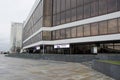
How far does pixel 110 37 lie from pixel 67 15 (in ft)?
44.8

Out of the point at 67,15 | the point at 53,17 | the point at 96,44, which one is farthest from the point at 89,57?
the point at 53,17

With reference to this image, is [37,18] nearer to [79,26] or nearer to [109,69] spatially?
[79,26]

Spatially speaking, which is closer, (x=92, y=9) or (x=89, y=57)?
(x=89, y=57)

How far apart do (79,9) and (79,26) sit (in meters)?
3.11

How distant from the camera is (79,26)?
42.3 m

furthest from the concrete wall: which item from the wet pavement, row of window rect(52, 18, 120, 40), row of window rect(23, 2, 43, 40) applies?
row of window rect(23, 2, 43, 40)

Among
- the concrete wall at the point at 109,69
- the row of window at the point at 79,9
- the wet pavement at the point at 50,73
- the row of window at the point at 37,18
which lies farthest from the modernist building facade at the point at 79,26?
the concrete wall at the point at 109,69

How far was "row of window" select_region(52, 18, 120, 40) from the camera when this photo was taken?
3428 centimetres

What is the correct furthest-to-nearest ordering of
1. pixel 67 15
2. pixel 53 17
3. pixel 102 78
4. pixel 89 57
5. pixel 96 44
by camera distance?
pixel 53 17 < pixel 67 15 < pixel 96 44 < pixel 89 57 < pixel 102 78

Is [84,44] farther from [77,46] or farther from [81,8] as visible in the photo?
[81,8]

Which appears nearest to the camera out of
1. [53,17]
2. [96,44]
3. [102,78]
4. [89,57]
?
[102,78]

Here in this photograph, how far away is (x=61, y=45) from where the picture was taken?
48062 millimetres

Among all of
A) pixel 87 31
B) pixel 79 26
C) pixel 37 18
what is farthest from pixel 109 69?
pixel 37 18

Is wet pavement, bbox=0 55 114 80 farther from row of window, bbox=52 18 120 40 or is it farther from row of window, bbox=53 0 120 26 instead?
row of window, bbox=53 0 120 26
